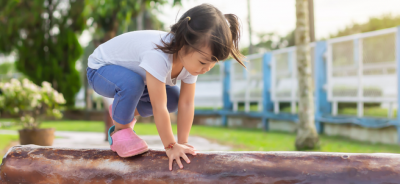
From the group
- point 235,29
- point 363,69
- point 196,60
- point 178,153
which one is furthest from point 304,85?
point 178,153

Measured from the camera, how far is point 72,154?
6.72 feet

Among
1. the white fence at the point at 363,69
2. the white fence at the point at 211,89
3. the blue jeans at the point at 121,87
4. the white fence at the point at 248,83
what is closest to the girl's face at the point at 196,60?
the blue jeans at the point at 121,87

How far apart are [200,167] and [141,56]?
0.72m

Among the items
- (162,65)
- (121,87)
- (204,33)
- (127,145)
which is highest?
(204,33)

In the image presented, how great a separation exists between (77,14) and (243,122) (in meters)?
8.51

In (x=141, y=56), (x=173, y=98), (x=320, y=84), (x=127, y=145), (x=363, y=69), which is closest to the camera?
(x=127, y=145)

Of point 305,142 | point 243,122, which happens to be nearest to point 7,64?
point 243,122

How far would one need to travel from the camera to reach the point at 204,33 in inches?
75.1

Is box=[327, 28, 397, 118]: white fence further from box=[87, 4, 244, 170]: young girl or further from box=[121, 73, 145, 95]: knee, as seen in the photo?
box=[121, 73, 145, 95]: knee

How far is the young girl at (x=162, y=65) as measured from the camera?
1.93m

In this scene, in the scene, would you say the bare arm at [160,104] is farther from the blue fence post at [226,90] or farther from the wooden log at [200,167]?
the blue fence post at [226,90]

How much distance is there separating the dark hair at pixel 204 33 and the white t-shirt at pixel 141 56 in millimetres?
67

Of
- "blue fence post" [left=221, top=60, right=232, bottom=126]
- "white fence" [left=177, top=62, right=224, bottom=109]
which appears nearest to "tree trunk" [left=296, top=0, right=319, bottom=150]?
"blue fence post" [left=221, top=60, right=232, bottom=126]

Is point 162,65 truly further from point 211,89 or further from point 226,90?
point 211,89
